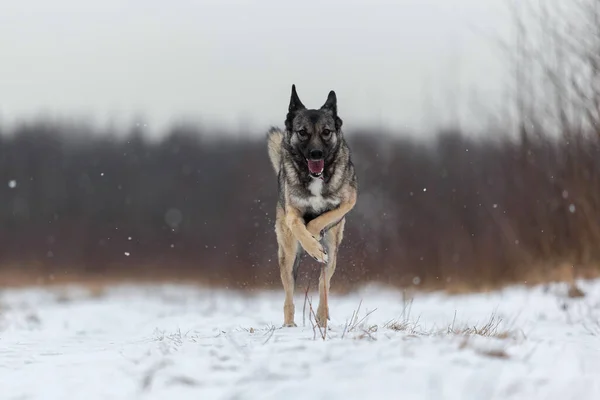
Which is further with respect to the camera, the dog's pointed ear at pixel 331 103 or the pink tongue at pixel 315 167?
the dog's pointed ear at pixel 331 103

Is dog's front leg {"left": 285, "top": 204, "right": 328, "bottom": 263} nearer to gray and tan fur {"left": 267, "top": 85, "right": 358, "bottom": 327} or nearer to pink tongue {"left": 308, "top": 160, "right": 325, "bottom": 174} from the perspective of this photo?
gray and tan fur {"left": 267, "top": 85, "right": 358, "bottom": 327}

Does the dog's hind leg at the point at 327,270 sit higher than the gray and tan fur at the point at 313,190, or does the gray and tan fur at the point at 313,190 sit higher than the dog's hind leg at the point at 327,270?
the gray and tan fur at the point at 313,190

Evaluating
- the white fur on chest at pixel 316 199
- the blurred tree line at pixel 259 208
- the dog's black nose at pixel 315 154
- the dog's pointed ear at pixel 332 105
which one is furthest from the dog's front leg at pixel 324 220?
the blurred tree line at pixel 259 208

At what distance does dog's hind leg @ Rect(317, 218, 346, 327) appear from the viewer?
5.73 m

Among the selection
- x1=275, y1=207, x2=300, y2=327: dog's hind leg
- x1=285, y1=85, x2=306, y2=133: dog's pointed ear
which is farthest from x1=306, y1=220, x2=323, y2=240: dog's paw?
x1=285, y1=85, x2=306, y2=133: dog's pointed ear

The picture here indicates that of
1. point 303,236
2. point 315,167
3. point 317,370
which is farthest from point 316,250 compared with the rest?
point 317,370

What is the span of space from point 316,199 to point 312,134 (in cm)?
66

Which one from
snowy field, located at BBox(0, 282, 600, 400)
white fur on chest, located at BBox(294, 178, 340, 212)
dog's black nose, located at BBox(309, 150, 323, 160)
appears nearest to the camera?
snowy field, located at BBox(0, 282, 600, 400)

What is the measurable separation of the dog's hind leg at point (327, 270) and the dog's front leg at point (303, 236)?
0.94 feet

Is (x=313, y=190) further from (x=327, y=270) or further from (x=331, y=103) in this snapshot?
(x=331, y=103)

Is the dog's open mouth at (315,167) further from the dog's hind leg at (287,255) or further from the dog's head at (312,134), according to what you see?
the dog's hind leg at (287,255)

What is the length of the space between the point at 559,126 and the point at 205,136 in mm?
17486

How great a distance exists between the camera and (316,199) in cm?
581

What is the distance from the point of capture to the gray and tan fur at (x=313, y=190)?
572 cm
